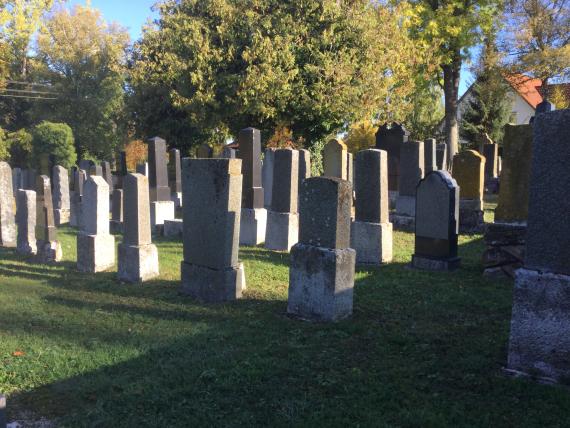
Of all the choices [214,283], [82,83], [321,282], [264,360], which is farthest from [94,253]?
[82,83]

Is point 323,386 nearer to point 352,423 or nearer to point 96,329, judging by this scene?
point 352,423

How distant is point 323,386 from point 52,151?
28.1 metres

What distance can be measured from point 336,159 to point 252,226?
2926mm

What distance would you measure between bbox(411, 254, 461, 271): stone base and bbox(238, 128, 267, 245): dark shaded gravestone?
13.6 feet

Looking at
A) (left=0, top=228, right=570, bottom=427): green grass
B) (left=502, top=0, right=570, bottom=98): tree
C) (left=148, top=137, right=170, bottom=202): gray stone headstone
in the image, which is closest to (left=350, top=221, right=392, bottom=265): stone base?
(left=0, top=228, right=570, bottom=427): green grass

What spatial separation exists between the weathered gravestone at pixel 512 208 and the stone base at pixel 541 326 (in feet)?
11.9

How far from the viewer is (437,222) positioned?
8523 millimetres

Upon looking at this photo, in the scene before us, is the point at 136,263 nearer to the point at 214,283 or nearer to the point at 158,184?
the point at 214,283

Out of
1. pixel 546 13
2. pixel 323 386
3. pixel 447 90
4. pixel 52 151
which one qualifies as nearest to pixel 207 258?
Result: pixel 323 386

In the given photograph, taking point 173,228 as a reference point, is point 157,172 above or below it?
above

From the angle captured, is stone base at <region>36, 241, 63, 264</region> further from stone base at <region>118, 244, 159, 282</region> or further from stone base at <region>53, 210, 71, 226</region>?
stone base at <region>53, 210, 71, 226</region>

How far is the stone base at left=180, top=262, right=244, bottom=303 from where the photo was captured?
22.6 ft

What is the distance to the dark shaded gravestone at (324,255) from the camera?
591 centimetres

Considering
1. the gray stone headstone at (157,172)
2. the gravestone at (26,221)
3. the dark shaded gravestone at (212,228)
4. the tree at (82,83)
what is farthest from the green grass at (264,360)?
the tree at (82,83)
